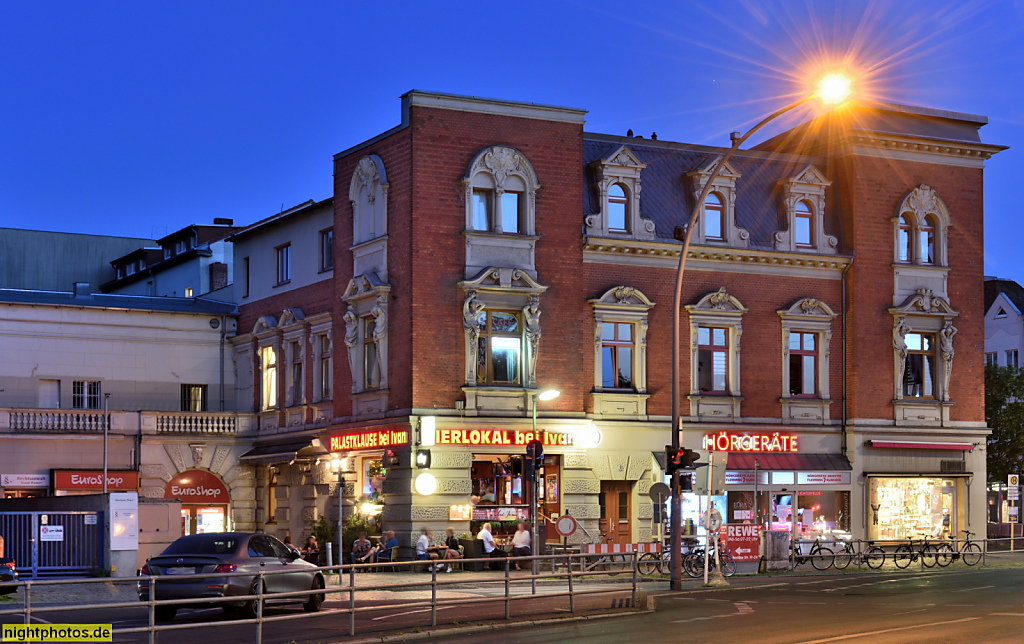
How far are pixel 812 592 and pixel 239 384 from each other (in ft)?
86.8

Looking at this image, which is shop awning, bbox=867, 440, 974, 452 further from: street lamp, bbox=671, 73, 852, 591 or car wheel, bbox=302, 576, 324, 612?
car wheel, bbox=302, 576, 324, 612

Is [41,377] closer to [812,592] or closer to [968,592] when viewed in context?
[812,592]

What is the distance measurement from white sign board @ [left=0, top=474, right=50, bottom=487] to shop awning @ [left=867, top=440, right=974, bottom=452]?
1033 inches

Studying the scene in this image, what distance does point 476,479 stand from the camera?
125 ft

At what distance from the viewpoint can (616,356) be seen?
40438 mm

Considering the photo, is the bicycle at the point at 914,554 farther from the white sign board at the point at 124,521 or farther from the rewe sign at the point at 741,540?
the white sign board at the point at 124,521

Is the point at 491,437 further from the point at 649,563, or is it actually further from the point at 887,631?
the point at 887,631

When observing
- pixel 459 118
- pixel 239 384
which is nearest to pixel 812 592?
pixel 459 118

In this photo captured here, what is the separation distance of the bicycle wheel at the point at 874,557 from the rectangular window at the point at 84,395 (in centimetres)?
2609

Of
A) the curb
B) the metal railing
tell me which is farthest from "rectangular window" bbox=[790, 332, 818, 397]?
the curb

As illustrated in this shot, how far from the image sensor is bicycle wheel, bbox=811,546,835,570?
120 ft

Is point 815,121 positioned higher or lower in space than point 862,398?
higher

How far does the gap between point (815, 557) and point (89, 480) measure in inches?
913

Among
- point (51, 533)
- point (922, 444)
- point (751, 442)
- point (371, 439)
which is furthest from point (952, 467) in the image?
point (51, 533)
